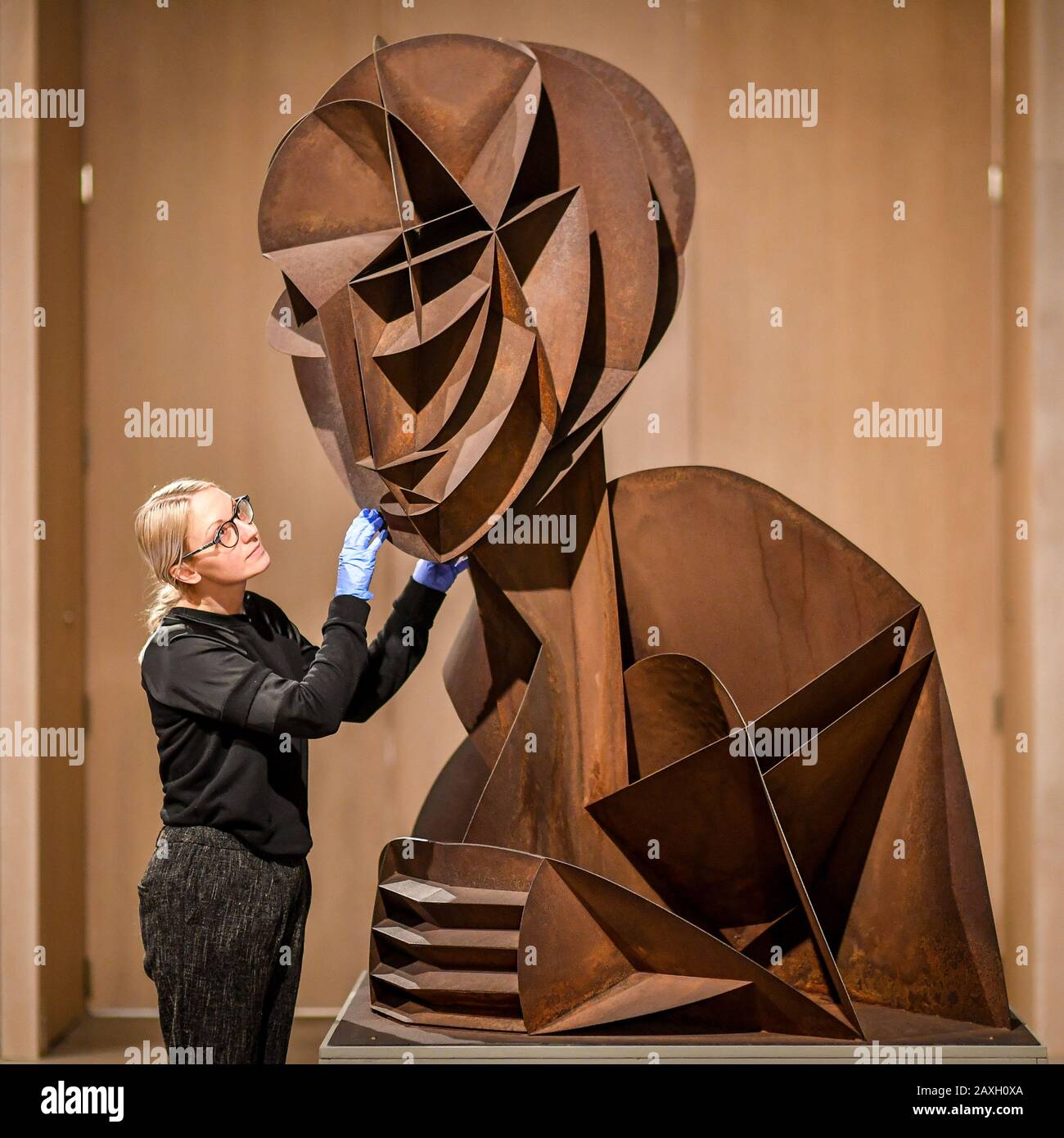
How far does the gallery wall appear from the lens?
383 cm

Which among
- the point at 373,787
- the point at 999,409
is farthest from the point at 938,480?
the point at 373,787

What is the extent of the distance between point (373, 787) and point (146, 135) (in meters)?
2.27

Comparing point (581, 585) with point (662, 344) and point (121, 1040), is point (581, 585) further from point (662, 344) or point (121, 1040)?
point (121, 1040)

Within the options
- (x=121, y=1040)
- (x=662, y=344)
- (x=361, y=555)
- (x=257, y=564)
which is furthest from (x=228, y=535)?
(x=121, y=1040)

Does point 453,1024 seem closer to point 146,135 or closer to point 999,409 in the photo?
point 999,409

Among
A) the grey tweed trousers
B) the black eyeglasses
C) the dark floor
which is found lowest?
the dark floor

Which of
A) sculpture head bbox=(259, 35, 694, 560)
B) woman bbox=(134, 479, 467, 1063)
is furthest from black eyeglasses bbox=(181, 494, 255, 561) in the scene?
sculpture head bbox=(259, 35, 694, 560)

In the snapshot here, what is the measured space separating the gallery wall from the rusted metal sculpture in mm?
1598

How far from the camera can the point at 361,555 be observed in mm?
2291

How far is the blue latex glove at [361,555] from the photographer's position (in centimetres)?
228

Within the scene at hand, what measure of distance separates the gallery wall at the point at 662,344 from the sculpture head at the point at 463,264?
5.48 feet

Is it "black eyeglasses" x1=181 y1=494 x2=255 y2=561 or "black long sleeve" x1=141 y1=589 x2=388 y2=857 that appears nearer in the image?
"black long sleeve" x1=141 y1=589 x2=388 y2=857

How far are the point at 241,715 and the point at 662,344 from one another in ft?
7.38

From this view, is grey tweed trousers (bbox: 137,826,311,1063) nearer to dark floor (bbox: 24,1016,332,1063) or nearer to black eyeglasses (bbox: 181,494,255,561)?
black eyeglasses (bbox: 181,494,255,561)
